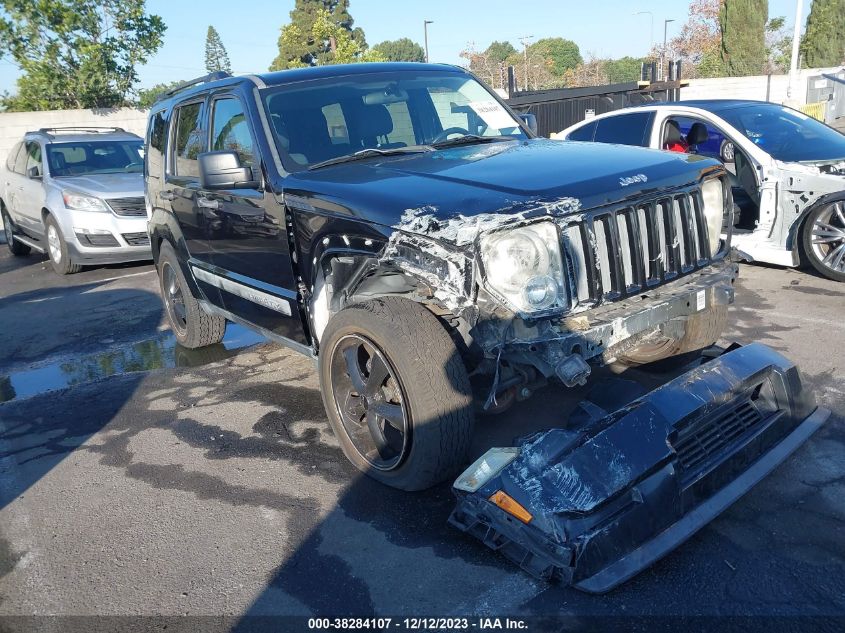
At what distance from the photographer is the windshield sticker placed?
484cm

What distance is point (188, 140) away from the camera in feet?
17.4

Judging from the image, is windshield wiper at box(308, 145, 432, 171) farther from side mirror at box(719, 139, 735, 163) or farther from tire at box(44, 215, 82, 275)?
tire at box(44, 215, 82, 275)

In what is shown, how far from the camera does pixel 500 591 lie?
278 centimetres

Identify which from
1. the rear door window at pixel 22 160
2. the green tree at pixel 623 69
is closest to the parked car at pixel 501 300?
the rear door window at pixel 22 160

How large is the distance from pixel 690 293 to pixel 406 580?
6.16 feet

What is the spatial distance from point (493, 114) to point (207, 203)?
6.68 ft

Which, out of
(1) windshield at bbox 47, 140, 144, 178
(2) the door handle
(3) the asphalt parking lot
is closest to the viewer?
(3) the asphalt parking lot

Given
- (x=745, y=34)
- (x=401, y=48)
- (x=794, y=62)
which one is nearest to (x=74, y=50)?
(x=794, y=62)

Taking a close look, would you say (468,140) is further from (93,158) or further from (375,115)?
(93,158)

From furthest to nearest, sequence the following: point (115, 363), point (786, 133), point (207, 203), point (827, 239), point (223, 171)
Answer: point (786, 133) → point (827, 239) → point (115, 363) → point (207, 203) → point (223, 171)

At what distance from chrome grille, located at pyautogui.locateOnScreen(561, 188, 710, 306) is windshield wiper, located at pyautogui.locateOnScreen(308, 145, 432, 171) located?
1436 millimetres

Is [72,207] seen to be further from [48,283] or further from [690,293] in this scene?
[690,293]

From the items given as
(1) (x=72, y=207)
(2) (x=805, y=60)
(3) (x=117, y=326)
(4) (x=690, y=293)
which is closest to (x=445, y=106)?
(4) (x=690, y=293)

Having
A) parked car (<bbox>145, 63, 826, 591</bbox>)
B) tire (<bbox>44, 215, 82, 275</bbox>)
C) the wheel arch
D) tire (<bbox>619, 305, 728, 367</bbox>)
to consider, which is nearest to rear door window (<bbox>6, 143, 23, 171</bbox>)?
tire (<bbox>44, 215, 82, 275</bbox>)
